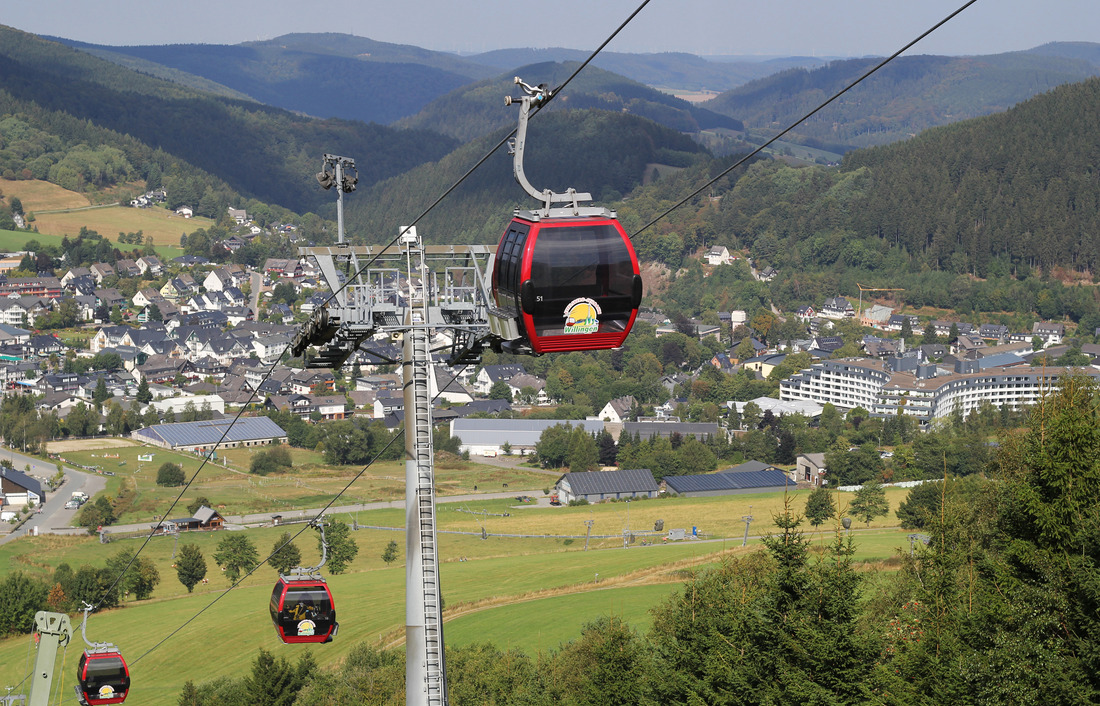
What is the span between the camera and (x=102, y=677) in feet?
78.3

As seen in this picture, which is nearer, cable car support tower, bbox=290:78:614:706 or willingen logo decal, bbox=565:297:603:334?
cable car support tower, bbox=290:78:614:706

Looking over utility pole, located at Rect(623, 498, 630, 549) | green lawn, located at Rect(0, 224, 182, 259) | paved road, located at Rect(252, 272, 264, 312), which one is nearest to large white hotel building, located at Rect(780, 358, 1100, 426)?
utility pole, located at Rect(623, 498, 630, 549)

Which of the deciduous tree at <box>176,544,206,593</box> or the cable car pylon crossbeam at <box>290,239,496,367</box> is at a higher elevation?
the cable car pylon crossbeam at <box>290,239,496,367</box>

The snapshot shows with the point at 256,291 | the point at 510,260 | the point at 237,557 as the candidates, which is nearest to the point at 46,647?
the point at 510,260

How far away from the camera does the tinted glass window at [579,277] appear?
15.0 metres

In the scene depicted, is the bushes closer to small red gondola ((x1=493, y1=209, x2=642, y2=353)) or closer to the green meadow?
the green meadow

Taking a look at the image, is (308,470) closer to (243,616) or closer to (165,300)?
(243,616)

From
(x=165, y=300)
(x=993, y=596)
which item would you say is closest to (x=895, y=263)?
(x=165, y=300)

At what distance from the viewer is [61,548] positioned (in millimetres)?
64312

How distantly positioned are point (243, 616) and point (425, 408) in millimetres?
37105

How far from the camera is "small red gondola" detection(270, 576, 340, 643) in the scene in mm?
22609

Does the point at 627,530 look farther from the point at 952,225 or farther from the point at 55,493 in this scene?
the point at 952,225

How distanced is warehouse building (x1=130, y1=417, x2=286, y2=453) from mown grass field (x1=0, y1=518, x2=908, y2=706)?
31.5 metres

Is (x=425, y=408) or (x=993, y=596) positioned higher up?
(x=425, y=408)
